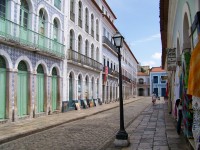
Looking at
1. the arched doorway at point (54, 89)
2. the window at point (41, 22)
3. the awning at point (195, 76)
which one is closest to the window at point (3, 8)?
the window at point (41, 22)

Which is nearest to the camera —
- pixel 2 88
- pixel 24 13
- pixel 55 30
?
pixel 2 88

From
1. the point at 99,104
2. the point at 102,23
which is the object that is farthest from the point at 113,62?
the point at 99,104

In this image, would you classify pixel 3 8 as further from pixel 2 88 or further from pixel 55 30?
pixel 55 30

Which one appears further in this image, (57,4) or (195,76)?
(57,4)

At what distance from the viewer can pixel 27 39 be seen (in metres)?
14.5

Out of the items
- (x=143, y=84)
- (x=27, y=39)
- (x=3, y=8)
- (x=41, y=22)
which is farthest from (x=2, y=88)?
(x=143, y=84)

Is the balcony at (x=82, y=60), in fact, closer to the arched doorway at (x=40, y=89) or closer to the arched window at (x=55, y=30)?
the arched window at (x=55, y=30)

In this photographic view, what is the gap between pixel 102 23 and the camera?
32.3 metres

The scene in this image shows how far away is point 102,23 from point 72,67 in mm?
12234

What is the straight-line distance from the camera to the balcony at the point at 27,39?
12620 millimetres

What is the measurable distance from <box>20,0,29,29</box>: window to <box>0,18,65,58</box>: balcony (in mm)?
573

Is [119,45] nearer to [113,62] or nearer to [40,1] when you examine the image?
[40,1]

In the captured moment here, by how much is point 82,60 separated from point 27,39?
970cm

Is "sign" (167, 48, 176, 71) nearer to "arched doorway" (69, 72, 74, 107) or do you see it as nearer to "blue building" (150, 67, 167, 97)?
"arched doorway" (69, 72, 74, 107)
